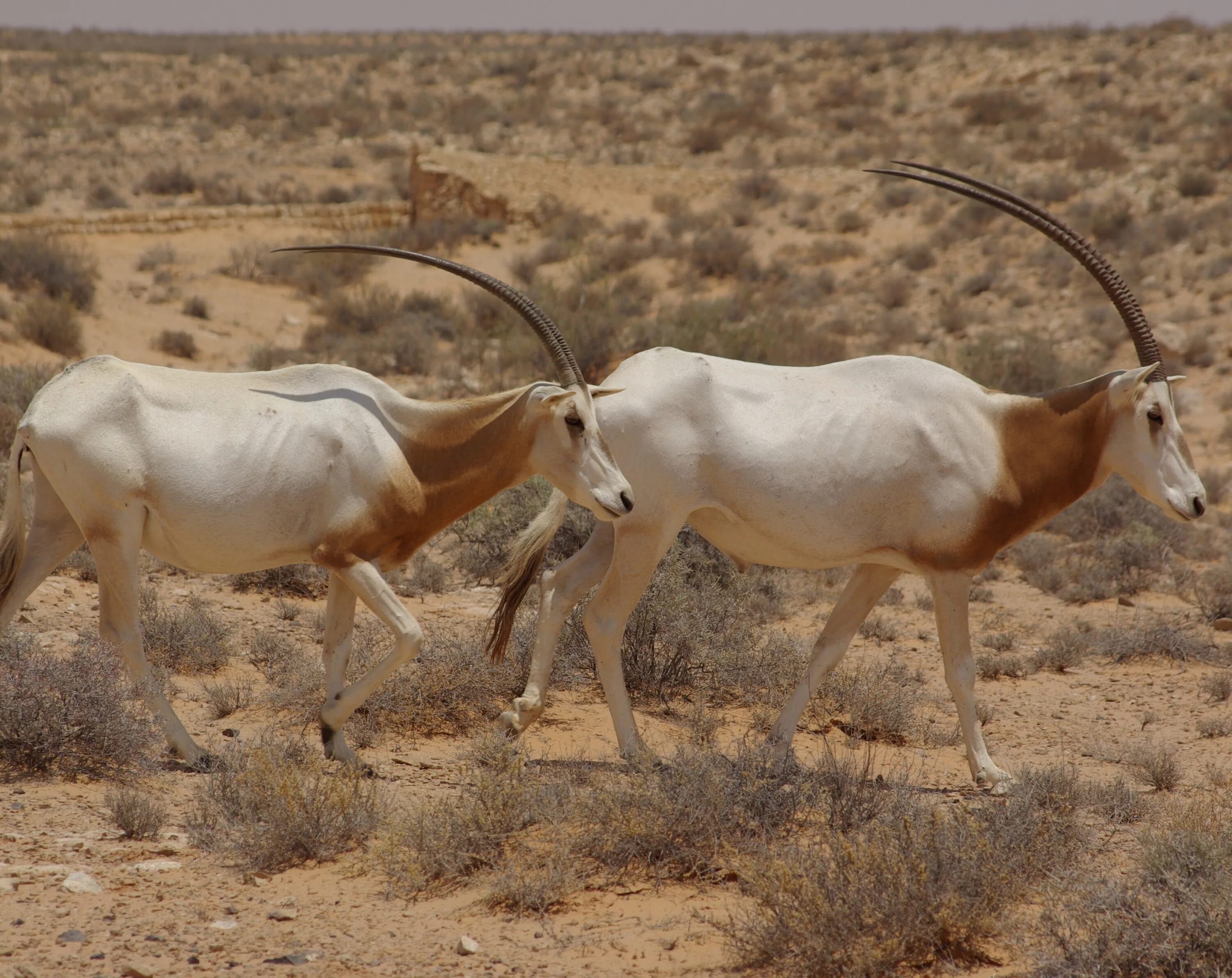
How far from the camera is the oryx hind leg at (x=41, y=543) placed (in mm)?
5746

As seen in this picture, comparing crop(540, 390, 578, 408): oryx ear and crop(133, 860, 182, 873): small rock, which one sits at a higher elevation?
crop(540, 390, 578, 408): oryx ear

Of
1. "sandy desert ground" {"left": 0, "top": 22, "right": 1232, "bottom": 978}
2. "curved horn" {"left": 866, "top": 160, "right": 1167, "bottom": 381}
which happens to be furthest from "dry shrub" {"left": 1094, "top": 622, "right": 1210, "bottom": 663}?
"curved horn" {"left": 866, "top": 160, "right": 1167, "bottom": 381}

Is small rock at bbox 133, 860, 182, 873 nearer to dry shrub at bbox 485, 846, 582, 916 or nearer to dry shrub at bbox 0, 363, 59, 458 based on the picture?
dry shrub at bbox 485, 846, 582, 916

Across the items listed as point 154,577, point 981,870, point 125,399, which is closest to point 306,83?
point 154,577

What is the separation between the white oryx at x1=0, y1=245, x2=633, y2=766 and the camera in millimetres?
5430

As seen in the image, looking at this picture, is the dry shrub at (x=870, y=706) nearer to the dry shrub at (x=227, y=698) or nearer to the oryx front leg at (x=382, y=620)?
the oryx front leg at (x=382, y=620)

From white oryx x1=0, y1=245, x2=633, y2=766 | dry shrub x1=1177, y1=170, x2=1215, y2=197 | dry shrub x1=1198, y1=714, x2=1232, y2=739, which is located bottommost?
dry shrub x1=1198, y1=714, x2=1232, y2=739

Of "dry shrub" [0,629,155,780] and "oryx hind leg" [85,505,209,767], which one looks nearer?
"dry shrub" [0,629,155,780]

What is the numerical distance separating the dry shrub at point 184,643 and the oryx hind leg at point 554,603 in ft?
6.31

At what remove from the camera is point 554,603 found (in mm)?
6332

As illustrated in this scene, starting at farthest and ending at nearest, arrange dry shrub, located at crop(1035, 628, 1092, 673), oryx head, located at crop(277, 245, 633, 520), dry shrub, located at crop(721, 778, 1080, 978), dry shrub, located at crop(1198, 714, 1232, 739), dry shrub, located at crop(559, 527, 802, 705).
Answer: dry shrub, located at crop(1035, 628, 1092, 673) → dry shrub, located at crop(559, 527, 802, 705) → dry shrub, located at crop(1198, 714, 1232, 739) → oryx head, located at crop(277, 245, 633, 520) → dry shrub, located at crop(721, 778, 1080, 978)

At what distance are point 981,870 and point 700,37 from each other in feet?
190

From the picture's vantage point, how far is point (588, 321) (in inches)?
713

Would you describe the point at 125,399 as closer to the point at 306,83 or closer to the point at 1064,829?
the point at 1064,829
